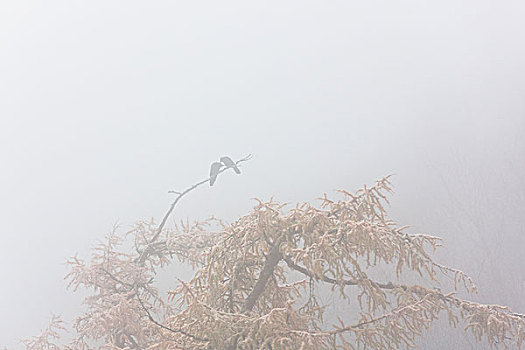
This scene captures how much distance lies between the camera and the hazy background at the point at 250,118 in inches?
58.6

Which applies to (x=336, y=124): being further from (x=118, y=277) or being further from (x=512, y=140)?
(x=118, y=277)

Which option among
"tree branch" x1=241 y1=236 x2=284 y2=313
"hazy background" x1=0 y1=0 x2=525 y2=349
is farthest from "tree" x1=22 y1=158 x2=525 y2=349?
"hazy background" x1=0 y1=0 x2=525 y2=349

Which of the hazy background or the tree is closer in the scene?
the tree

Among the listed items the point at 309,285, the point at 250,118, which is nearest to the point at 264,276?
the point at 309,285

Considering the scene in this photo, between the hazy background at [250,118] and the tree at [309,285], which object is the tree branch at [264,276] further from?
the hazy background at [250,118]

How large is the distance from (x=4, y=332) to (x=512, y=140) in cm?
194

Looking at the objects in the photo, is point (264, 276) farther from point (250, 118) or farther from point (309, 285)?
point (250, 118)

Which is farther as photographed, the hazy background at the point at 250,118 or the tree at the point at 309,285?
the hazy background at the point at 250,118

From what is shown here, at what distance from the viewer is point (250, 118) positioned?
1824mm

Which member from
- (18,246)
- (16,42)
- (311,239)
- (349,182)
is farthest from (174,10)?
(311,239)

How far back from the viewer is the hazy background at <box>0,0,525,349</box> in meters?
1.49

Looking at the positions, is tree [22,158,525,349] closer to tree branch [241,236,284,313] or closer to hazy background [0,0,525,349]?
tree branch [241,236,284,313]

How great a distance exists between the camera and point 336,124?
1667 millimetres

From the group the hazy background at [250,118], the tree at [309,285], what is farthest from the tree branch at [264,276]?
the hazy background at [250,118]
